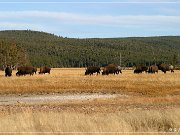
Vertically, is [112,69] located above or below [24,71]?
above

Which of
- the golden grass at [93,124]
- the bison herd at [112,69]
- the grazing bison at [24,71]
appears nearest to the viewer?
the golden grass at [93,124]

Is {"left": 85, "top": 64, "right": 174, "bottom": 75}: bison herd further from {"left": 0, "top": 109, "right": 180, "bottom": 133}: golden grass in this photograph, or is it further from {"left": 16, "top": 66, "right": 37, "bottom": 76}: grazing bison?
{"left": 0, "top": 109, "right": 180, "bottom": 133}: golden grass

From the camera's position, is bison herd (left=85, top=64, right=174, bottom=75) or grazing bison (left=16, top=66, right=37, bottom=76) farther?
bison herd (left=85, top=64, right=174, bottom=75)

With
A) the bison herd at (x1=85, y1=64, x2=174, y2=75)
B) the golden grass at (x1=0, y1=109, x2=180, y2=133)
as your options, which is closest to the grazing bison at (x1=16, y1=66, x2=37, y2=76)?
the bison herd at (x1=85, y1=64, x2=174, y2=75)

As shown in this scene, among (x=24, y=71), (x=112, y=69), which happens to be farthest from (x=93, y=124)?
(x=24, y=71)

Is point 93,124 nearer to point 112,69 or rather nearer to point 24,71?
point 112,69

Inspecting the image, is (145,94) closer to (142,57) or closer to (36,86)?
(36,86)

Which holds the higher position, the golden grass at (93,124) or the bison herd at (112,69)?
the golden grass at (93,124)

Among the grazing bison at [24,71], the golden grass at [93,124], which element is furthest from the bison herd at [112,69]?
the golden grass at [93,124]

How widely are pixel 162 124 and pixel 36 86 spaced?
1006 inches

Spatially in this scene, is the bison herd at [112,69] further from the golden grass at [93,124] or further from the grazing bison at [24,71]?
the golden grass at [93,124]

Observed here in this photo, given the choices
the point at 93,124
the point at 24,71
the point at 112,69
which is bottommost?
the point at 24,71

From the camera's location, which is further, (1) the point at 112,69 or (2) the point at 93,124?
(1) the point at 112,69

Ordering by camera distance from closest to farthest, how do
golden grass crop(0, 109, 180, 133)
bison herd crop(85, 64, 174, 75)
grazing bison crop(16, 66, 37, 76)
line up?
golden grass crop(0, 109, 180, 133)
grazing bison crop(16, 66, 37, 76)
bison herd crop(85, 64, 174, 75)
